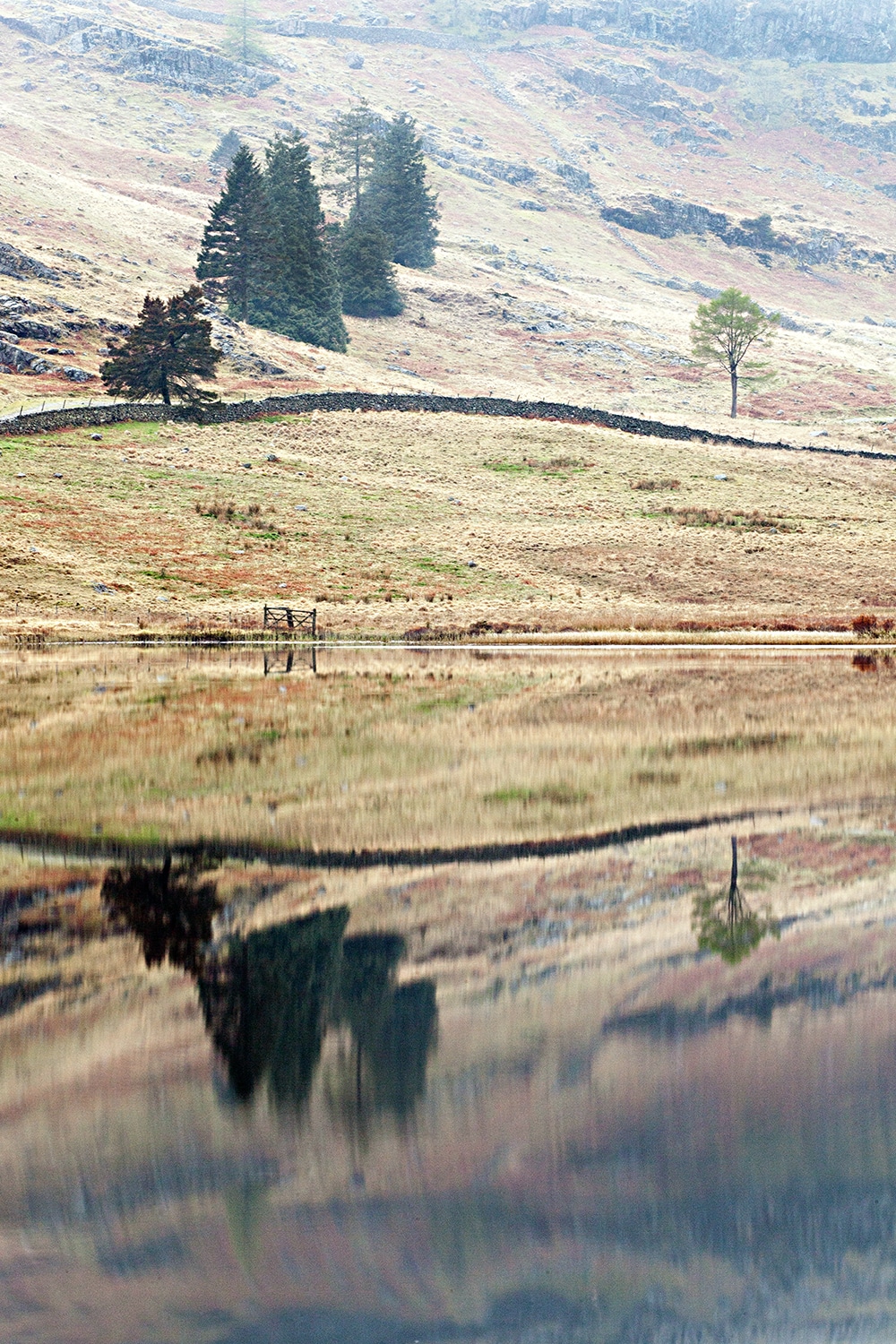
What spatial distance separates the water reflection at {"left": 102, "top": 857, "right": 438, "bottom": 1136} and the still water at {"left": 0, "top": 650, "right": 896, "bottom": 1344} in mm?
31

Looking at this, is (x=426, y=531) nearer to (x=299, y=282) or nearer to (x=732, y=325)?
(x=299, y=282)

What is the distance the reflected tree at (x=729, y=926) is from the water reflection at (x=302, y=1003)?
86.6 inches

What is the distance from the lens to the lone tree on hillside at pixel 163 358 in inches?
3469

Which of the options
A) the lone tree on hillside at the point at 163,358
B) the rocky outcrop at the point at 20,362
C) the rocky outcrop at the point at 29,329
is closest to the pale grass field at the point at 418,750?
the lone tree on hillside at the point at 163,358

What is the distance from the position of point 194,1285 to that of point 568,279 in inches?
7684

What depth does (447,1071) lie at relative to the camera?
679 cm

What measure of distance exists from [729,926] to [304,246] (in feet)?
428

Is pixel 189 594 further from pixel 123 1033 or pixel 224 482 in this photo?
pixel 123 1033

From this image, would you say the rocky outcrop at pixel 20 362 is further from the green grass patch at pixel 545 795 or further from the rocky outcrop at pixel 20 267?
the green grass patch at pixel 545 795

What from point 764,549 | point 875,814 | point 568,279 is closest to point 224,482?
point 764,549

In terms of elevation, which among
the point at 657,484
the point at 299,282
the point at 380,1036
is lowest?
the point at 380,1036

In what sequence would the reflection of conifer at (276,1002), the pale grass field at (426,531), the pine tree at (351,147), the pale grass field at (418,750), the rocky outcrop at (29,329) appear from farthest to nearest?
the pine tree at (351,147), the rocky outcrop at (29,329), the pale grass field at (426,531), the pale grass field at (418,750), the reflection of conifer at (276,1002)

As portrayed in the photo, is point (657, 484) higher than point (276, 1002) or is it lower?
higher

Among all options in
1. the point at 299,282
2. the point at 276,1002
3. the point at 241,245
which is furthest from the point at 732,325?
the point at 276,1002
